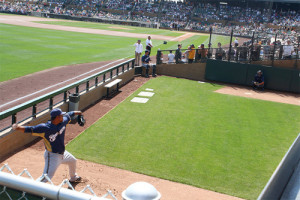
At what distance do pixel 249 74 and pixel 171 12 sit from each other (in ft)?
167

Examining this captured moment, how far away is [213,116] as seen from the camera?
518 inches

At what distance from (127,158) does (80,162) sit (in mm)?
1231

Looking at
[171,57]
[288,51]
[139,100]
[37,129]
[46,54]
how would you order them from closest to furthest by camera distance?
[37,129], [139,100], [288,51], [171,57], [46,54]

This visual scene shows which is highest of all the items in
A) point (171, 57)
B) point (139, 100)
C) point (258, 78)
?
point (171, 57)

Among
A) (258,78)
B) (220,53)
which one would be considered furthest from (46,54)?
(258,78)

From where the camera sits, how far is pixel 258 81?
19.5 m

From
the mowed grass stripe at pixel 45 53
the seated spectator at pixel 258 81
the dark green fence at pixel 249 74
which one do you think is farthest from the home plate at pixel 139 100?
the seated spectator at pixel 258 81

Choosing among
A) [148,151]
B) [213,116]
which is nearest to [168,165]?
[148,151]

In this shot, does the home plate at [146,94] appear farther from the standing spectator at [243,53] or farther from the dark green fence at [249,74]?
the standing spectator at [243,53]

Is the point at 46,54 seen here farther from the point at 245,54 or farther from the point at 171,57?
the point at 245,54

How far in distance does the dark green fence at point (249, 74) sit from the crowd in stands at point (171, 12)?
36259 mm

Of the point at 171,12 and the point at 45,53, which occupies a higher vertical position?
the point at 171,12

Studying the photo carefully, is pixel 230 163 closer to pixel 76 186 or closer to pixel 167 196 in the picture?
pixel 167 196

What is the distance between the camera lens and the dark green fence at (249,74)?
19.7 metres
